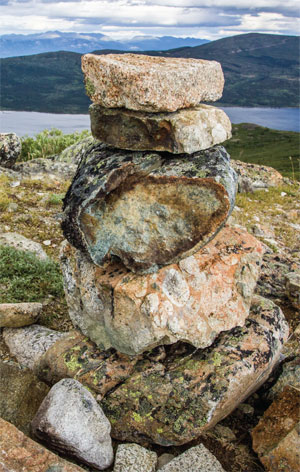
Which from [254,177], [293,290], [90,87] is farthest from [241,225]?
[90,87]

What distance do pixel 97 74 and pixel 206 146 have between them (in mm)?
2111

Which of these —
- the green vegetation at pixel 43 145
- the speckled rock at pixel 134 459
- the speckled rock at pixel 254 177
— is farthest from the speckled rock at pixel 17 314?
the green vegetation at pixel 43 145

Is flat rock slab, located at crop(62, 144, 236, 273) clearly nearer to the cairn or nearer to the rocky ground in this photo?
the cairn

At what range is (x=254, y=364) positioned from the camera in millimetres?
6660

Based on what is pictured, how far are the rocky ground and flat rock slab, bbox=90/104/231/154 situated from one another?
→ 171 inches

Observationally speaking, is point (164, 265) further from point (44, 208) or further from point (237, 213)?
point (237, 213)

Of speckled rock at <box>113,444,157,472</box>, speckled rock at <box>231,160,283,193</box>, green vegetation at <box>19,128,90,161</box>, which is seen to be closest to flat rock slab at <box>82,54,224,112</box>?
speckled rock at <box>113,444,157,472</box>

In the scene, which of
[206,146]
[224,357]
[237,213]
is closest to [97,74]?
[206,146]

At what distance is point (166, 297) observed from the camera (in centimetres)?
664

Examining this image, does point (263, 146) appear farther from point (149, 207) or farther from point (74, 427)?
point (74, 427)

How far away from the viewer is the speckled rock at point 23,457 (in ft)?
15.8

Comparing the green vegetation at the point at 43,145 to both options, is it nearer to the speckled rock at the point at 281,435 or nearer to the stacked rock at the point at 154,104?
the stacked rock at the point at 154,104

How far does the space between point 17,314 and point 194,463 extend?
14.5ft

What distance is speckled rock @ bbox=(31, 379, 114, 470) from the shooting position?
5.63 m
